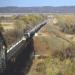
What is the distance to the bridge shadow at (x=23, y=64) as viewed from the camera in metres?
40.1

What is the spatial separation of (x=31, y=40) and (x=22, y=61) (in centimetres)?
1303

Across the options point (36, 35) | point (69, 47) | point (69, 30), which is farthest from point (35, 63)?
point (69, 30)

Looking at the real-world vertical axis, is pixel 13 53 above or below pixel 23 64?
above

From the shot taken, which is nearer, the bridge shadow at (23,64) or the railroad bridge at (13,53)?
the railroad bridge at (13,53)

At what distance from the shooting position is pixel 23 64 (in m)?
46.8

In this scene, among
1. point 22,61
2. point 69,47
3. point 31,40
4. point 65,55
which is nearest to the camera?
point 22,61

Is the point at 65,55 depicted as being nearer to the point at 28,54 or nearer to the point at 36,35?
the point at 28,54

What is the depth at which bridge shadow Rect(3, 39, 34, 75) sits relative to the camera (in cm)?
4012

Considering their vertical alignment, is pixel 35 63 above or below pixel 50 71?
below

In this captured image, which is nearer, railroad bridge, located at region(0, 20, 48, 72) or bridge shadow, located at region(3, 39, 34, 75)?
railroad bridge, located at region(0, 20, 48, 72)

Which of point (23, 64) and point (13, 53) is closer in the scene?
point (13, 53)

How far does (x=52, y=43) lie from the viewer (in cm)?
6141

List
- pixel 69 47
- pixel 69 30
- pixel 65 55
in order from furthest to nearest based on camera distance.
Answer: pixel 69 30
pixel 69 47
pixel 65 55

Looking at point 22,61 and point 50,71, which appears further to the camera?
point 22,61
